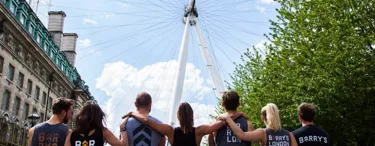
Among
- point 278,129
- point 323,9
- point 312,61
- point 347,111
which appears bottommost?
point 278,129

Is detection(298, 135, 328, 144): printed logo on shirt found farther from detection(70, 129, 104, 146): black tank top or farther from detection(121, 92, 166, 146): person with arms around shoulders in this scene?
detection(70, 129, 104, 146): black tank top

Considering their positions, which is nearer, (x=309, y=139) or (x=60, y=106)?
(x=60, y=106)

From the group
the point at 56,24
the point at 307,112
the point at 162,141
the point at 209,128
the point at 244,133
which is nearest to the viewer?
the point at 244,133

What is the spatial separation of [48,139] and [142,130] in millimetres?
1412

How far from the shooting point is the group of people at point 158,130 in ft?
20.9

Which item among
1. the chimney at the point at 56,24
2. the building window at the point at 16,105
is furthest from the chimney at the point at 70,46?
the building window at the point at 16,105

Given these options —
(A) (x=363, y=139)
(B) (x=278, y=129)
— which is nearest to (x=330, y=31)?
(A) (x=363, y=139)

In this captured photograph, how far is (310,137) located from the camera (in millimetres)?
6910

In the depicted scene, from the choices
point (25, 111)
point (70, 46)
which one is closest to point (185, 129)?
point (25, 111)

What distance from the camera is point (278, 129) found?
676cm

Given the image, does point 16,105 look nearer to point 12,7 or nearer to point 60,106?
point 12,7

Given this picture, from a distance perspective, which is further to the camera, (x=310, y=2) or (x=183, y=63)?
(x=183, y=63)

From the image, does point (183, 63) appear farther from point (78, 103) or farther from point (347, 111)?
point (78, 103)

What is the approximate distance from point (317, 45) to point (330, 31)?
792 millimetres
